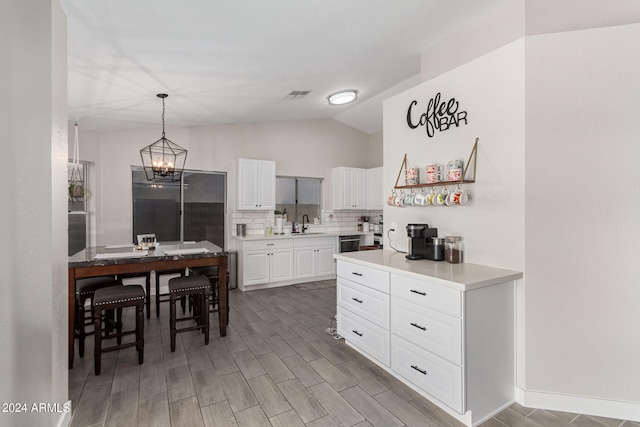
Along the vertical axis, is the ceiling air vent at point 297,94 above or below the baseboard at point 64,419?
above

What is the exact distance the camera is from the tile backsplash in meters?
5.41

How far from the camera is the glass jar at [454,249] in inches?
98.7

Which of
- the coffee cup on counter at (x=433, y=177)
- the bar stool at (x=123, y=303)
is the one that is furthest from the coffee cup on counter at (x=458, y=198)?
the bar stool at (x=123, y=303)

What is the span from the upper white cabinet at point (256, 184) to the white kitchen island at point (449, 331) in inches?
123

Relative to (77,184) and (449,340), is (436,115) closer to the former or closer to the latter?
(449,340)

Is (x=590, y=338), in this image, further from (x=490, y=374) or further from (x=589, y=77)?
(x=589, y=77)

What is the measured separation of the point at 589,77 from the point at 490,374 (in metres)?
2.00

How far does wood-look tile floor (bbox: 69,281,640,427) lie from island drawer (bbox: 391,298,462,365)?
0.39 meters

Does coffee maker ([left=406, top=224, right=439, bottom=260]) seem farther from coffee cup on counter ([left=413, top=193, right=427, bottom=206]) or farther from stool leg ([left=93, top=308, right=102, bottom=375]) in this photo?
stool leg ([left=93, top=308, right=102, bottom=375])

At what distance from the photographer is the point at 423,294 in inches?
83.4

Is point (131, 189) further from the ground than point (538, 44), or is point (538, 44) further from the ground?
point (538, 44)

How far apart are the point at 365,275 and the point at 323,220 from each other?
368cm

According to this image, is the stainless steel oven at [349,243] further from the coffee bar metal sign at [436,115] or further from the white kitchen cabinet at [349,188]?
the coffee bar metal sign at [436,115]

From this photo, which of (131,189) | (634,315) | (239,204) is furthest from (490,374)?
(131,189)
